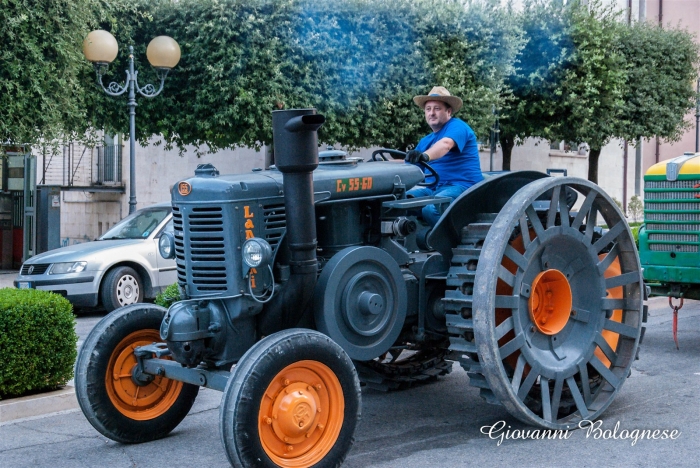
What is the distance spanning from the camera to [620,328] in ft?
20.1

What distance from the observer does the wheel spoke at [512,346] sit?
533 cm

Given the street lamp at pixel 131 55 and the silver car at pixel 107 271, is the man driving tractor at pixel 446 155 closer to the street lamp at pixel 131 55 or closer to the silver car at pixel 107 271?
the silver car at pixel 107 271

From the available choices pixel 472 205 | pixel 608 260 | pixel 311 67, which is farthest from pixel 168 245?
pixel 311 67

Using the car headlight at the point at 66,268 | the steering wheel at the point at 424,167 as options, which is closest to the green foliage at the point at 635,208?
the car headlight at the point at 66,268

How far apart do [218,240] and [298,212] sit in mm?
473

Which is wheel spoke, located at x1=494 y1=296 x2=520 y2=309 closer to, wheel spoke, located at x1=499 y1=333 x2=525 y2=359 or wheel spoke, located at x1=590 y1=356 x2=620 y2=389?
wheel spoke, located at x1=499 y1=333 x2=525 y2=359

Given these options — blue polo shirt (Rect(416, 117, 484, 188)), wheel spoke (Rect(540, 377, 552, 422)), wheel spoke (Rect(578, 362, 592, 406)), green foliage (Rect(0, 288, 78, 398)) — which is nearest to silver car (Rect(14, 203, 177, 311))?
green foliage (Rect(0, 288, 78, 398))

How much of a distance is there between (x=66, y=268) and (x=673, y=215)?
26.6 feet

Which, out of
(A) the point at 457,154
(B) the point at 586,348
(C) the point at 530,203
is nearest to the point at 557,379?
(B) the point at 586,348

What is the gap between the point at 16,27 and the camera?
14.0 m

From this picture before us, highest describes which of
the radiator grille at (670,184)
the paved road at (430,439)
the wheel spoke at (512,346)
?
the radiator grille at (670,184)

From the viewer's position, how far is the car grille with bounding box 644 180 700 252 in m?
9.08

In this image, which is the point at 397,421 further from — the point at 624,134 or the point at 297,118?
the point at 624,134

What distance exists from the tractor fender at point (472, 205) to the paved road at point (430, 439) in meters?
1.21
